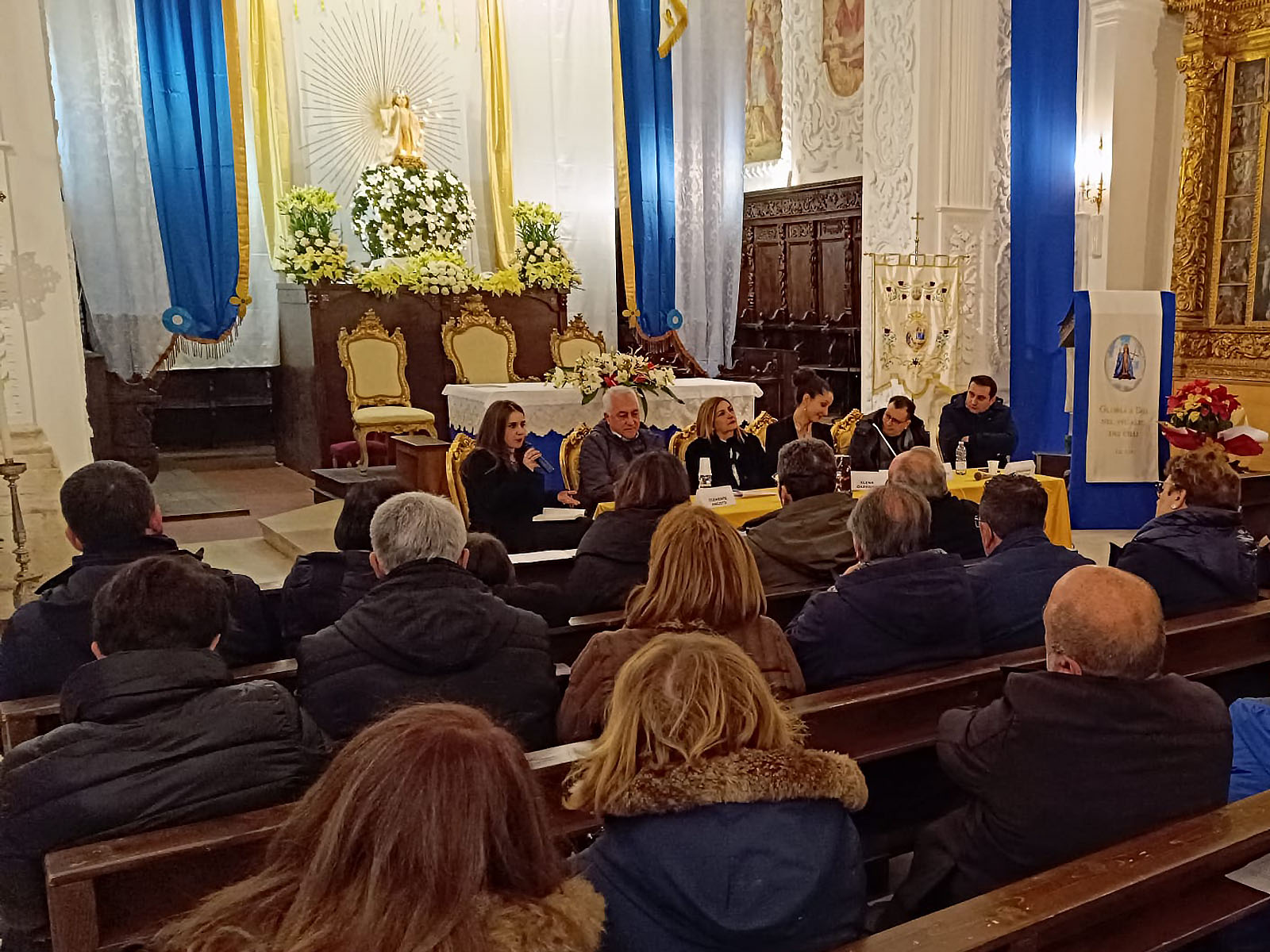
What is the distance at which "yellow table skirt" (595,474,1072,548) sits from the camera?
499 cm

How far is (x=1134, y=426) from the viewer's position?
23.1 feet

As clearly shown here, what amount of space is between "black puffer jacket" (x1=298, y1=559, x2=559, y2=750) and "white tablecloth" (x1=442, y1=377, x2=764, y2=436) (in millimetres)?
4452

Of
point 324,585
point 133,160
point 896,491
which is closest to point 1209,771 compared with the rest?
point 896,491

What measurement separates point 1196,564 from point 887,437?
2.76 m

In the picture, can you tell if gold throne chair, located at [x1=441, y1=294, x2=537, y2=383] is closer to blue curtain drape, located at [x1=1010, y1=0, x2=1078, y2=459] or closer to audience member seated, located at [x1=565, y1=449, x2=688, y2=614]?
blue curtain drape, located at [x1=1010, y1=0, x2=1078, y2=459]

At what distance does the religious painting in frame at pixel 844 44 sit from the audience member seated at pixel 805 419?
4.96 meters

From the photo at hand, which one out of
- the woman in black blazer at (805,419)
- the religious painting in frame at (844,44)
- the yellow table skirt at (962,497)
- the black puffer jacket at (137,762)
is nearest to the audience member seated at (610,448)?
the yellow table skirt at (962,497)

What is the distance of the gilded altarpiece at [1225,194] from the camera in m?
8.01

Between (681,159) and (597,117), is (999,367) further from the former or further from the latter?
(597,117)

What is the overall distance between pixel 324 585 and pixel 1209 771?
7.24 feet

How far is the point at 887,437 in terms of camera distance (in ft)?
19.9

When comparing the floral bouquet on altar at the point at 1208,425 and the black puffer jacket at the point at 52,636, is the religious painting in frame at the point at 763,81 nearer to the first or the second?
the floral bouquet on altar at the point at 1208,425

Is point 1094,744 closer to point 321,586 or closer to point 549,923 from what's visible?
point 549,923

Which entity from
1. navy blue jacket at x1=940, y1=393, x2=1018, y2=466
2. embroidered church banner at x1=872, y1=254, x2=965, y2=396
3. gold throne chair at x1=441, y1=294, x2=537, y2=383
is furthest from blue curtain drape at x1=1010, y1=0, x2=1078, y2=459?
gold throne chair at x1=441, y1=294, x2=537, y2=383
